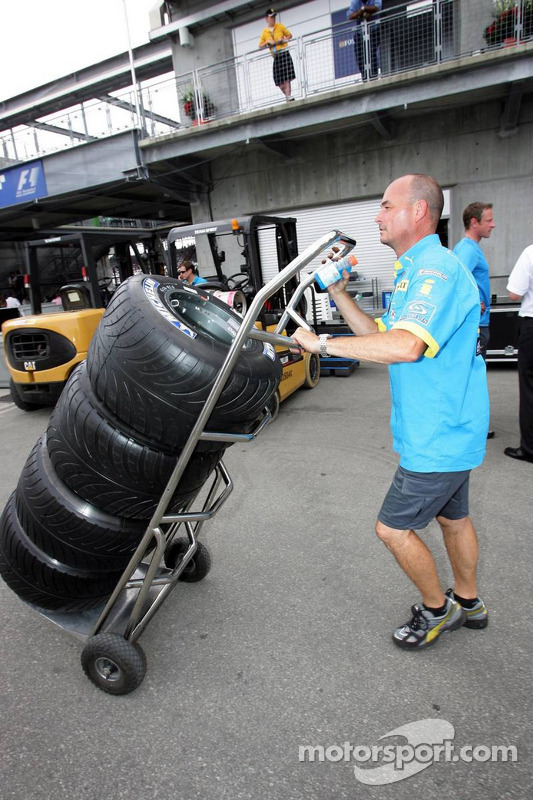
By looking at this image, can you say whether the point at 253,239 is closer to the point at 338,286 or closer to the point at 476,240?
the point at 476,240

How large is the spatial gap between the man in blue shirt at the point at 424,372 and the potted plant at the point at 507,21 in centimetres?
936

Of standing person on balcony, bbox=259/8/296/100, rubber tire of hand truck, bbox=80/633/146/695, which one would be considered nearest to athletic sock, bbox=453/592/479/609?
rubber tire of hand truck, bbox=80/633/146/695

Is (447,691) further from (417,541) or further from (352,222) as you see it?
(352,222)

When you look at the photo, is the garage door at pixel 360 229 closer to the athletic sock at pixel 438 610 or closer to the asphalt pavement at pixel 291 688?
the asphalt pavement at pixel 291 688

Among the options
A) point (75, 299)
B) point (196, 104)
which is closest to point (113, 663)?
point (75, 299)

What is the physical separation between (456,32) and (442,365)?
1188 centimetres

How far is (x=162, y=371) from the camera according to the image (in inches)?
66.0

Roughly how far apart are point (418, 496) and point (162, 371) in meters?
1.16

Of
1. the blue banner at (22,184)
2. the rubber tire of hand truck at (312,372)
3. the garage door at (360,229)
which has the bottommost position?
the rubber tire of hand truck at (312,372)

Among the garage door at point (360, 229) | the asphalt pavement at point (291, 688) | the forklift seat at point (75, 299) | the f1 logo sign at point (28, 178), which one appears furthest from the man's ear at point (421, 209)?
the f1 logo sign at point (28, 178)

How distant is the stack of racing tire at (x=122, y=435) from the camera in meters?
1.71

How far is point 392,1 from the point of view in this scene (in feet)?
36.5

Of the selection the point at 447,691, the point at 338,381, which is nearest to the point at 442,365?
the point at 447,691

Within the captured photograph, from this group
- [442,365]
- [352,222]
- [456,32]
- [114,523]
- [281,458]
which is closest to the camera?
[442,365]
